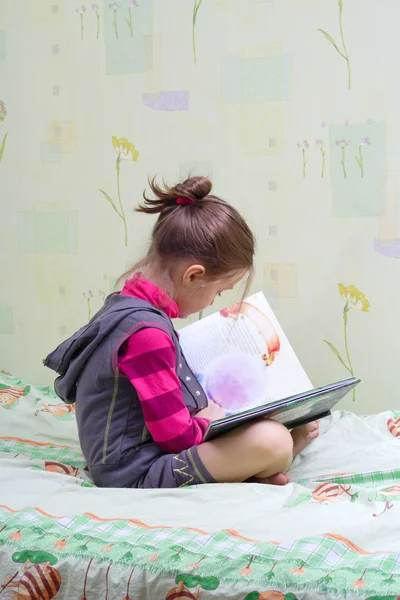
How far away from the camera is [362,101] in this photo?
1.59 m

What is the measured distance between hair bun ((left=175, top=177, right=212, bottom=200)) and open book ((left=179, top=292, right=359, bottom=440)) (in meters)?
0.25

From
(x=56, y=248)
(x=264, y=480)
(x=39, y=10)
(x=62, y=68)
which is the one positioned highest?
(x=39, y=10)

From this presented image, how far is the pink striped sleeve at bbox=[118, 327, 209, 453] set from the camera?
99cm

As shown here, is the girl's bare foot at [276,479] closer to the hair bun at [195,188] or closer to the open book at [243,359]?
the open book at [243,359]

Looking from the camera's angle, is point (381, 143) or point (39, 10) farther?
point (39, 10)

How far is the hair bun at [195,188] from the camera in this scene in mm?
1137

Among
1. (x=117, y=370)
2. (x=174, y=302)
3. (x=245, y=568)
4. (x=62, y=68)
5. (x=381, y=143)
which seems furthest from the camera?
(x=62, y=68)

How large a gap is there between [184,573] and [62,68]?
4.52ft

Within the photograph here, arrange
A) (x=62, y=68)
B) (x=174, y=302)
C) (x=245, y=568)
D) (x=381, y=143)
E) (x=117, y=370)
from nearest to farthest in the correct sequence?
(x=245, y=568), (x=117, y=370), (x=174, y=302), (x=381, y=143), (x=62, y=68)

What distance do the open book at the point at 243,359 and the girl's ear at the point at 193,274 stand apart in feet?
0.70

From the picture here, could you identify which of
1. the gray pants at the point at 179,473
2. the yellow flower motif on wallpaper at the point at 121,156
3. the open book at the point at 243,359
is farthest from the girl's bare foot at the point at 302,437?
the yellow flower motif on wallpaper at the point at 121,156

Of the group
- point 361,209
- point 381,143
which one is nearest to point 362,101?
point 381,143

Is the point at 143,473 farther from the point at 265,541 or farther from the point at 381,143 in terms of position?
the point at 381,143

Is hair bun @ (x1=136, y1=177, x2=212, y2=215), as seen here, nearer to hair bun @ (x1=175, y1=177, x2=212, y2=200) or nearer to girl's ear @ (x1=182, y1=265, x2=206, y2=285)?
hair bun @ (x1=175, y1=177, x2=212, y2=200)
